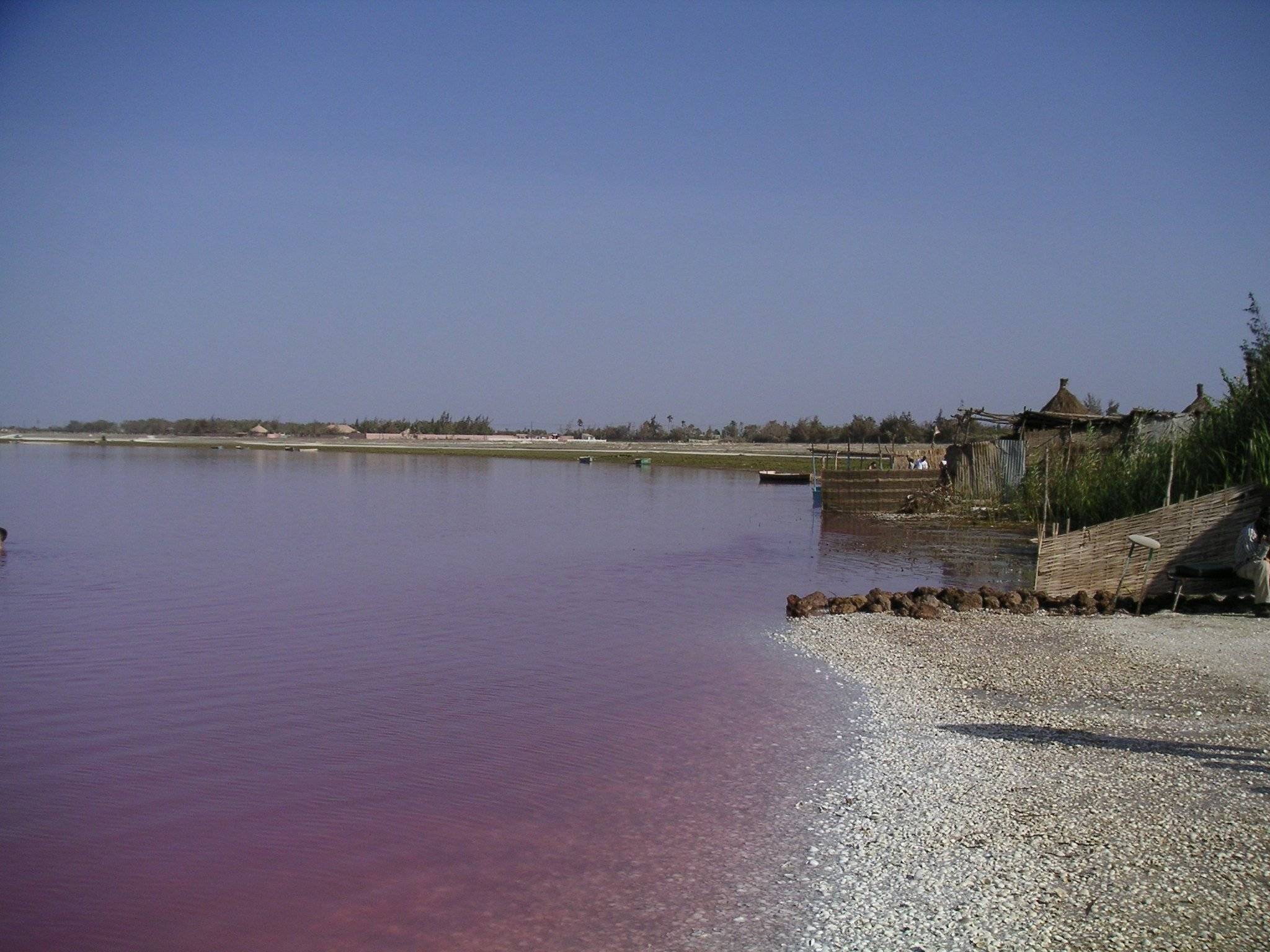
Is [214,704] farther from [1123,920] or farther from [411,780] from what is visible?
[1123,920]

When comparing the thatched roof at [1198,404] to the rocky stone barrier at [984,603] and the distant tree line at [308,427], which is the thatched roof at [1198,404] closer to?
Answer: the rocky stone barrier at [984,603]

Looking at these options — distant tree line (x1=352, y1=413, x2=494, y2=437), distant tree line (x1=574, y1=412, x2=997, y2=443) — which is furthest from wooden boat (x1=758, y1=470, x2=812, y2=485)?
distant tree line (x1=352, y1=413, x2=494, y2=437)

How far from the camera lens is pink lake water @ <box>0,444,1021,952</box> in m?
6.65

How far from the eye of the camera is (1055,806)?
7789 mm

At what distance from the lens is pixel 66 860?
24.1ft

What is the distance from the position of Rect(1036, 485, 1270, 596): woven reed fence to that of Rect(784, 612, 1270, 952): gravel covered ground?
3662 mm

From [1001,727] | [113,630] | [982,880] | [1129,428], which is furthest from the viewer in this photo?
[1129,428]

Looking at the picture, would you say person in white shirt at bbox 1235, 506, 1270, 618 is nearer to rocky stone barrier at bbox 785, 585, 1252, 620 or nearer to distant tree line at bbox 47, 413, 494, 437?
rocky stone barrier at bbox 785, 585, 1252, 620

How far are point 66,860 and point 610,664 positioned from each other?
702 centimetres

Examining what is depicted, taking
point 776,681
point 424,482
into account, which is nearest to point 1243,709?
point 776,681

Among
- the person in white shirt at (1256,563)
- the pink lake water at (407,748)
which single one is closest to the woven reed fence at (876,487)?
the pink lake water at (407,748)

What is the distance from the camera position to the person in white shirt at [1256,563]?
14750 mm

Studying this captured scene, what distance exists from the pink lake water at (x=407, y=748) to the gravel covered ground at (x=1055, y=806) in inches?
20.2

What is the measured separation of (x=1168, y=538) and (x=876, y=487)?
20.2m
